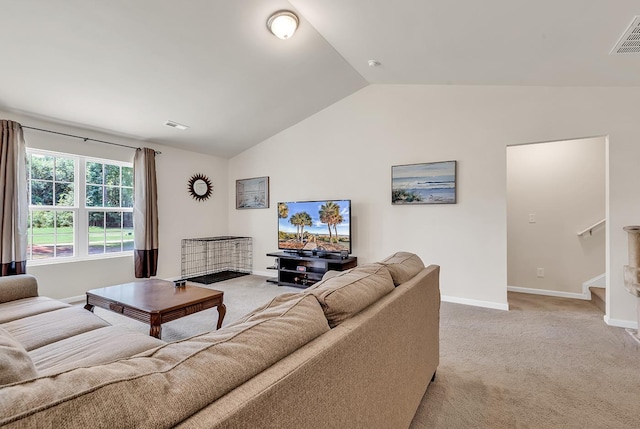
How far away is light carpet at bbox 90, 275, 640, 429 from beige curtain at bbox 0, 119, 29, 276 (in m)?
0.98

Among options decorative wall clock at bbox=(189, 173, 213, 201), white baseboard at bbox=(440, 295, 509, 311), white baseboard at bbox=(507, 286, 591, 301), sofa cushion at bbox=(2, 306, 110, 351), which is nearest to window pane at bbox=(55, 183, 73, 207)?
decorative wall clock at bbox=(189, 173, 213, 201)

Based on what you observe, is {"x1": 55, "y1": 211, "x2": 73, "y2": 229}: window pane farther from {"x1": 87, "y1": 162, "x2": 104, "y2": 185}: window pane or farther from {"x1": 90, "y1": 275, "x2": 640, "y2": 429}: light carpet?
{"x1": 90, "y1": 275, "x2": 640, "y2": 429}: light carpet

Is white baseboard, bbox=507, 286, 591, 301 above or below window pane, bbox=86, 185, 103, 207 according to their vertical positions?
below

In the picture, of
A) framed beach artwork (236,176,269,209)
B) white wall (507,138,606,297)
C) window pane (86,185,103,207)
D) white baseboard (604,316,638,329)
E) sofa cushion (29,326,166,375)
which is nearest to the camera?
sofa cushion (29,326,166,375)

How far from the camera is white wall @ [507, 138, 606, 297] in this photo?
13.1ft

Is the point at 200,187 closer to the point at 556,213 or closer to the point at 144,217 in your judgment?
the point at 144,217

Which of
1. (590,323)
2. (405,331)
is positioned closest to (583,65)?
(590,323)

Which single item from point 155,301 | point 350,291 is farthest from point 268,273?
point 350,291

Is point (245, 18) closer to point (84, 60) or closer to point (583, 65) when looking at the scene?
point (84, 60)

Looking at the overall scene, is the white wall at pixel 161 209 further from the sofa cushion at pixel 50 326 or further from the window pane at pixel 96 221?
the sofa cushion at pixel 50 326

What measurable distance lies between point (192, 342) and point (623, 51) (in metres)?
3.42

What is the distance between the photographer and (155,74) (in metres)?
3.14

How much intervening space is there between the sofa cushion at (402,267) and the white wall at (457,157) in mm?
2060

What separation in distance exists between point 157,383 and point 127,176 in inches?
189
